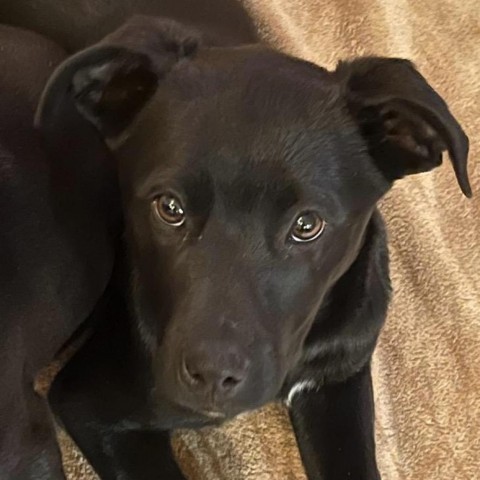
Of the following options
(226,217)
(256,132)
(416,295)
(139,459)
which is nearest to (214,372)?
(226,217)

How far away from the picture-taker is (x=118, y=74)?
1.63 metres

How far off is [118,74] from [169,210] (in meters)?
0.24

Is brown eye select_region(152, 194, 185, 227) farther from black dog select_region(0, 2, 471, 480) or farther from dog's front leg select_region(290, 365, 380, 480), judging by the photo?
dog's front leg select_region(290, 365, 380, 480)

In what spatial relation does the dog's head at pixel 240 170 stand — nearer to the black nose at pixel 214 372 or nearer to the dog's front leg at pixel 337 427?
the black nose at pixel 214 372

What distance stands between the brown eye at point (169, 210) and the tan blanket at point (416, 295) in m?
0.52

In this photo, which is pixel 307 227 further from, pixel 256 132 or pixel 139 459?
pixel 139 459

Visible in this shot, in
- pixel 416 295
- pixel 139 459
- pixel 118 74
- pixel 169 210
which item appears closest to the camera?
pixel 169 210

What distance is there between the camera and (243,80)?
1.54m

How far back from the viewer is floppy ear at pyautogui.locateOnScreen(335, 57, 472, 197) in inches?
59.6

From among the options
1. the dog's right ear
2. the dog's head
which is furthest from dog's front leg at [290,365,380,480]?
the dog's right ear

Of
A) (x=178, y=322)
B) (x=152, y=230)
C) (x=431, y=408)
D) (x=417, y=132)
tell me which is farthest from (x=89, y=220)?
(x=431, y=408)

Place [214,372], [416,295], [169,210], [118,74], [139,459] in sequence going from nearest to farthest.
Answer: [214,372], [169,210], [118,74], [139,459], [416,295]

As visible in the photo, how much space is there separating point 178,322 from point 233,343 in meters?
0.10

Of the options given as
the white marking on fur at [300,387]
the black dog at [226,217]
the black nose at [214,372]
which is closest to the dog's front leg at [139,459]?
the black dog at [226,217]
